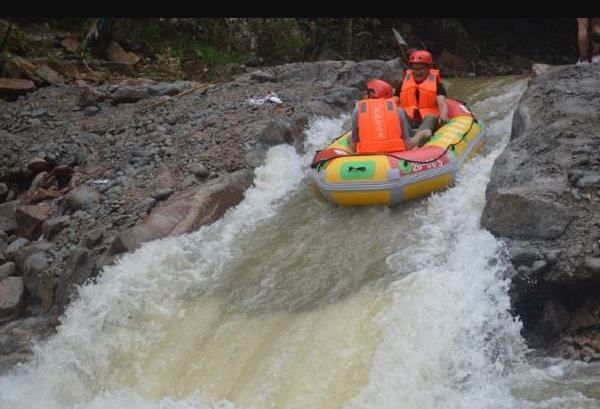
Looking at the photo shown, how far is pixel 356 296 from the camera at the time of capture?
537 cm

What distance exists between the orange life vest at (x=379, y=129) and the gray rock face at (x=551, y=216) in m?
1.16

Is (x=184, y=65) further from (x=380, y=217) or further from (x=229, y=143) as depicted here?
(x=380, y=217)

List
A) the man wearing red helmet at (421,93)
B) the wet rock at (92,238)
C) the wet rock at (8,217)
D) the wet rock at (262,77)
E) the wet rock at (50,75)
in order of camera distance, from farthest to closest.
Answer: the wet rock at (50,75), the wet rock at (262,77), the man wearing red helmet at (421,93), the wet rock at (8,217), the wet rock at (92,238)

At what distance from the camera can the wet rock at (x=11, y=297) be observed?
6387mm

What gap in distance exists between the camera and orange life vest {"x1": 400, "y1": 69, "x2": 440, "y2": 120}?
789cm

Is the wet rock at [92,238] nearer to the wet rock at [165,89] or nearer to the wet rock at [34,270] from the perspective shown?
the wet rock at [34,270]

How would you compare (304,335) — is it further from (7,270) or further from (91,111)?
(91,111)

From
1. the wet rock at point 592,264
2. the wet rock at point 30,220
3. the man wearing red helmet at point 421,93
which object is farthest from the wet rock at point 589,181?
the wet rock at point 30,220

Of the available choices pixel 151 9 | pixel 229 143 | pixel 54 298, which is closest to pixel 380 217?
pixel 229 143

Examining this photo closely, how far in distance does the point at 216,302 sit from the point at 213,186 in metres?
1.68

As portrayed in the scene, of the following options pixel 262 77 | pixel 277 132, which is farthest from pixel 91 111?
pixel 277 132

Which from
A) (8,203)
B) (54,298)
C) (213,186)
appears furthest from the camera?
(8,203)

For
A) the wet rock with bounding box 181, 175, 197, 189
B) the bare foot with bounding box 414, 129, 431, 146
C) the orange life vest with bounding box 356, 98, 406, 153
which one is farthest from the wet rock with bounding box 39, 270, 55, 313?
the bare foot with bounding box 414, 129, 431, 146

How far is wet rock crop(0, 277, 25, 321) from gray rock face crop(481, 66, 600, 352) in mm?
4152
